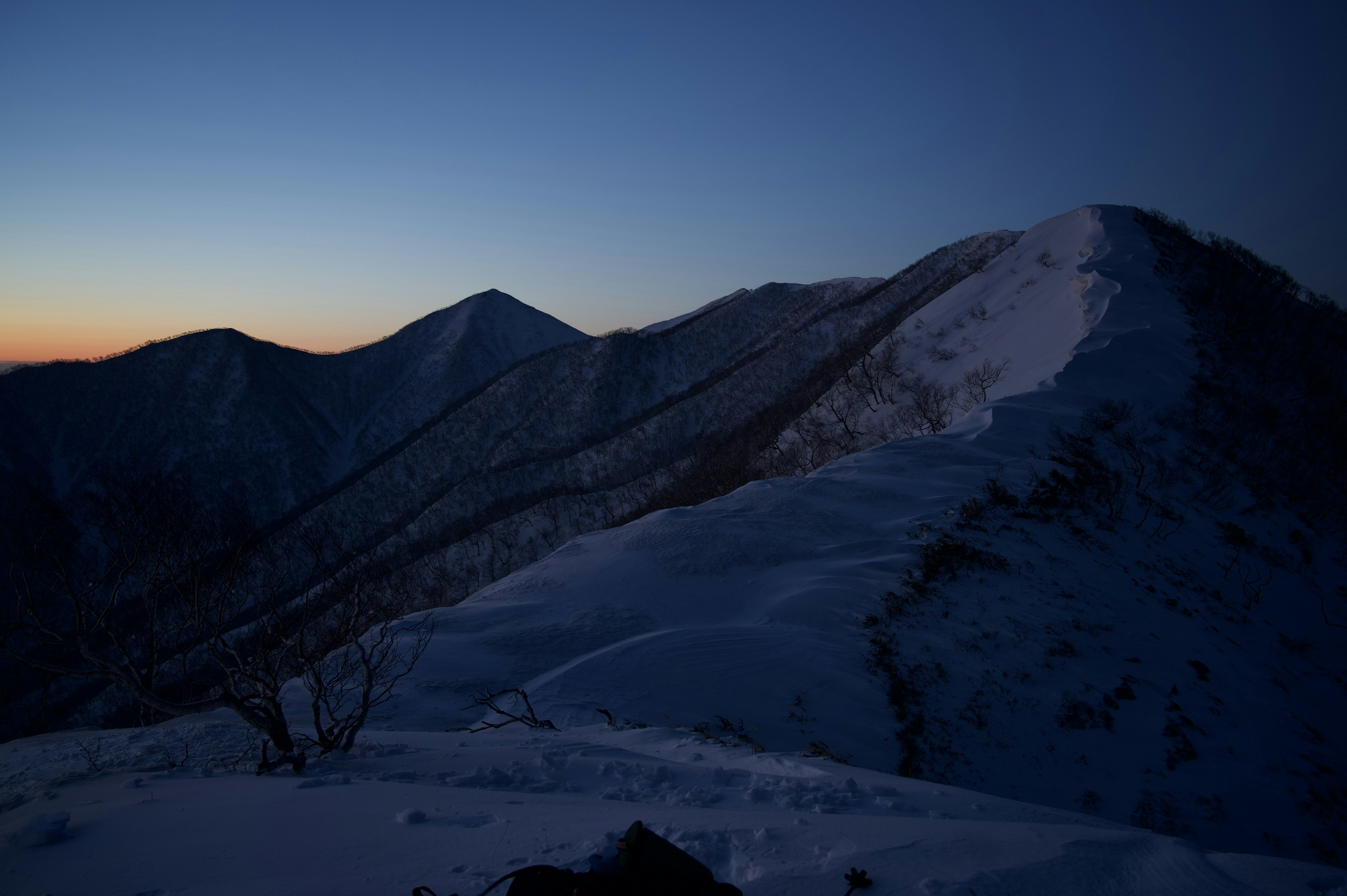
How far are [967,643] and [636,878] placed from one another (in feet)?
32.4

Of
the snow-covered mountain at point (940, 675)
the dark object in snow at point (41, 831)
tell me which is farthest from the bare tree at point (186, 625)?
the dark object in snow at point (41, 831)

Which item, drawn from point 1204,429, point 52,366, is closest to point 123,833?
point 1204,429

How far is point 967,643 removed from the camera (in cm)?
Answer: 1063

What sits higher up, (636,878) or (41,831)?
(636,878)

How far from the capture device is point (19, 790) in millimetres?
4902

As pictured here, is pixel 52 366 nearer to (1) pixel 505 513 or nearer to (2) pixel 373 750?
(1) pixel 505 513

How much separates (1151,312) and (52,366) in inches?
4027

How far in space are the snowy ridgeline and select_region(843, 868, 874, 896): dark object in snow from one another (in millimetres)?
66

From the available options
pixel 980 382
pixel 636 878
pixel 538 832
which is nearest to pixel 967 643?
pixel 538 832

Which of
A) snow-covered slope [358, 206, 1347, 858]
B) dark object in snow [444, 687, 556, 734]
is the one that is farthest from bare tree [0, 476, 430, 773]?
snow-covered slope [358, 206, 1347, 858]

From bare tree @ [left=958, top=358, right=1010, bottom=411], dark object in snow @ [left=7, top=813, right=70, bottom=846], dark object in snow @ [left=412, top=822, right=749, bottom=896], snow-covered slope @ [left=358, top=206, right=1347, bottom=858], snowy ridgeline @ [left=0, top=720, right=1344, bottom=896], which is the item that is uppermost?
bare tree @ [left=958, top=358, right=1010, bottom=411]

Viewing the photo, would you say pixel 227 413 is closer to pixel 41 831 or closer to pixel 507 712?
pixel 507 712

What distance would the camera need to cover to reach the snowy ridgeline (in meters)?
3.08

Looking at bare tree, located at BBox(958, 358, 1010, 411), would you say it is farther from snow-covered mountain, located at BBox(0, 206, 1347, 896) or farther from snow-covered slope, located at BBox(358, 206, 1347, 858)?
snow-covered slope, located at BBox(358, 206, 1347, 858)
